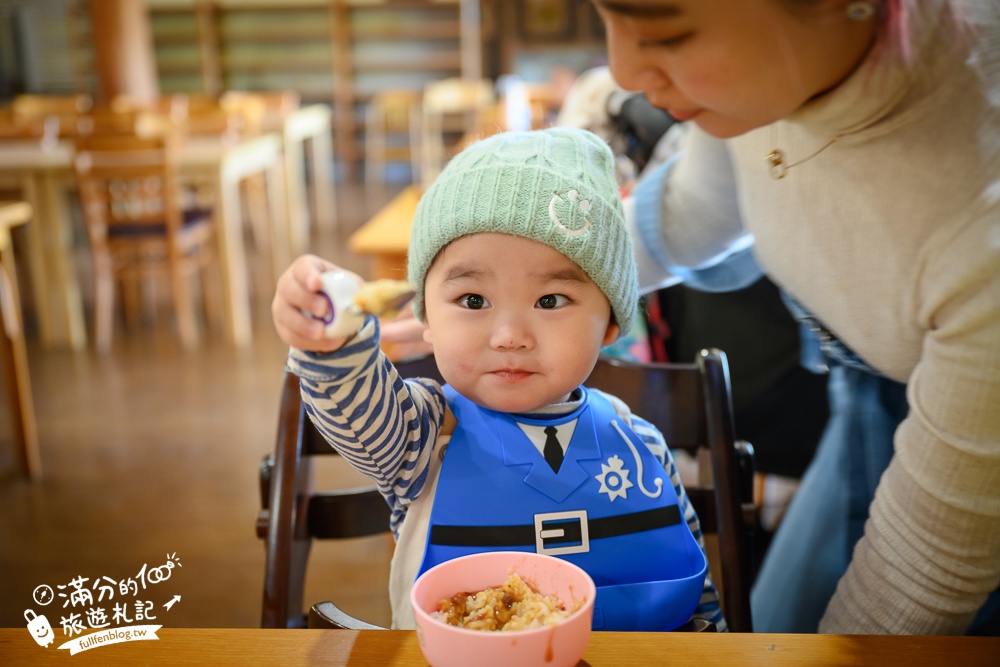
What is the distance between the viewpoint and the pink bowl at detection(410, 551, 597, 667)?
57cm

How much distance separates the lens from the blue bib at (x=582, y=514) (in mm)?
857

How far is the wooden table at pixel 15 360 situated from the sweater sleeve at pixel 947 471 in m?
2.42

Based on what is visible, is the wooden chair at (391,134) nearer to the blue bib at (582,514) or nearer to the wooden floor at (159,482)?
the wooden floor at (159,482)

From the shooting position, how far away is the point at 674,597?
0.86 m

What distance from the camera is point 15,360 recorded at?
2.62 meters

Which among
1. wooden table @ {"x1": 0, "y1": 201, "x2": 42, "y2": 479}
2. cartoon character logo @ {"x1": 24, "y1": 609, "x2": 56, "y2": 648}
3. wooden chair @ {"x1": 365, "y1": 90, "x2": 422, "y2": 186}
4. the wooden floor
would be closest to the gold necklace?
cartoon character logo @ {"x1": 24, "y1": 609, "x2": 56, "y2": 648}

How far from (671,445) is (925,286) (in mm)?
359

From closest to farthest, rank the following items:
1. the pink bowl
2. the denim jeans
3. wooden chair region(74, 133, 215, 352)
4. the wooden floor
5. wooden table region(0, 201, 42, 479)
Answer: the pink bowl < the denim jeans < the wooden floor < wooden table region(0, 201, 42, 479) < wooden chair region(74, 133, 215, 352)

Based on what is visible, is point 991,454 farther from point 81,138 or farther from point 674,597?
point 81,138

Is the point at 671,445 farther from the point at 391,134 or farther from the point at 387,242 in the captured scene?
the point at 391,134

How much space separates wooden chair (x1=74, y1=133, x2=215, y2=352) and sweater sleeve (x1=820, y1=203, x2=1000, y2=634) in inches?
140

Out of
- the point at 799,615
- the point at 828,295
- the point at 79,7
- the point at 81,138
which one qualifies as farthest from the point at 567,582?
the point at 79,7

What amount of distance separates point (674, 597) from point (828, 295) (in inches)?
15.3

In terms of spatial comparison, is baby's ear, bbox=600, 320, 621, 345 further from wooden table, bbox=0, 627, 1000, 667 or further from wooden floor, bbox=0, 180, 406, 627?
wooden floor, bbox=0, 180, 406, 627
